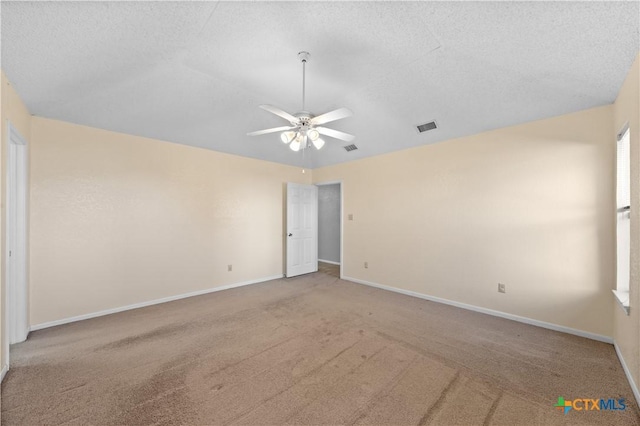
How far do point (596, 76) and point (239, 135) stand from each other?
175 inches

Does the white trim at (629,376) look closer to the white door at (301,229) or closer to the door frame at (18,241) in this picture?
the white door at (301,229)

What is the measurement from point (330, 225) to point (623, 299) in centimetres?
595

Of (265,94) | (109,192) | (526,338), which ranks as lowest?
(526,338)

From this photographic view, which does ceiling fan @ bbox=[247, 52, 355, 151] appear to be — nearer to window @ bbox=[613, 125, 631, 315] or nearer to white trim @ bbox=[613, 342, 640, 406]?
window @ bbox=[613, 125, 631, 315]

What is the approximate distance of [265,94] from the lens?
3.15m

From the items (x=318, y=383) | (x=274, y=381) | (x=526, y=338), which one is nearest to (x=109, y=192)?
(x=274, y=381)

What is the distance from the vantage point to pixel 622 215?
2.57 m

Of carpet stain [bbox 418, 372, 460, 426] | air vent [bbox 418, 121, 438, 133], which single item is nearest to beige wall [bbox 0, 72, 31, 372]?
carpet stain [bbox 418, 372, 460, 426]

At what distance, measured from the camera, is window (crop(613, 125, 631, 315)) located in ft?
8.31

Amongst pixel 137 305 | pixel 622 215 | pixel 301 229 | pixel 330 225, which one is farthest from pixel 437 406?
pixel 330 225

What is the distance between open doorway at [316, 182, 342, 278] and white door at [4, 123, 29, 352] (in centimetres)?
563

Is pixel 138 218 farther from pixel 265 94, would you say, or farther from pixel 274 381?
pixel 274 381

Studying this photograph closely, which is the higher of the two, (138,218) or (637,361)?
(138,218)

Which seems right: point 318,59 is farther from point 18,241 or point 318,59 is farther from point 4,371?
point 4,371
